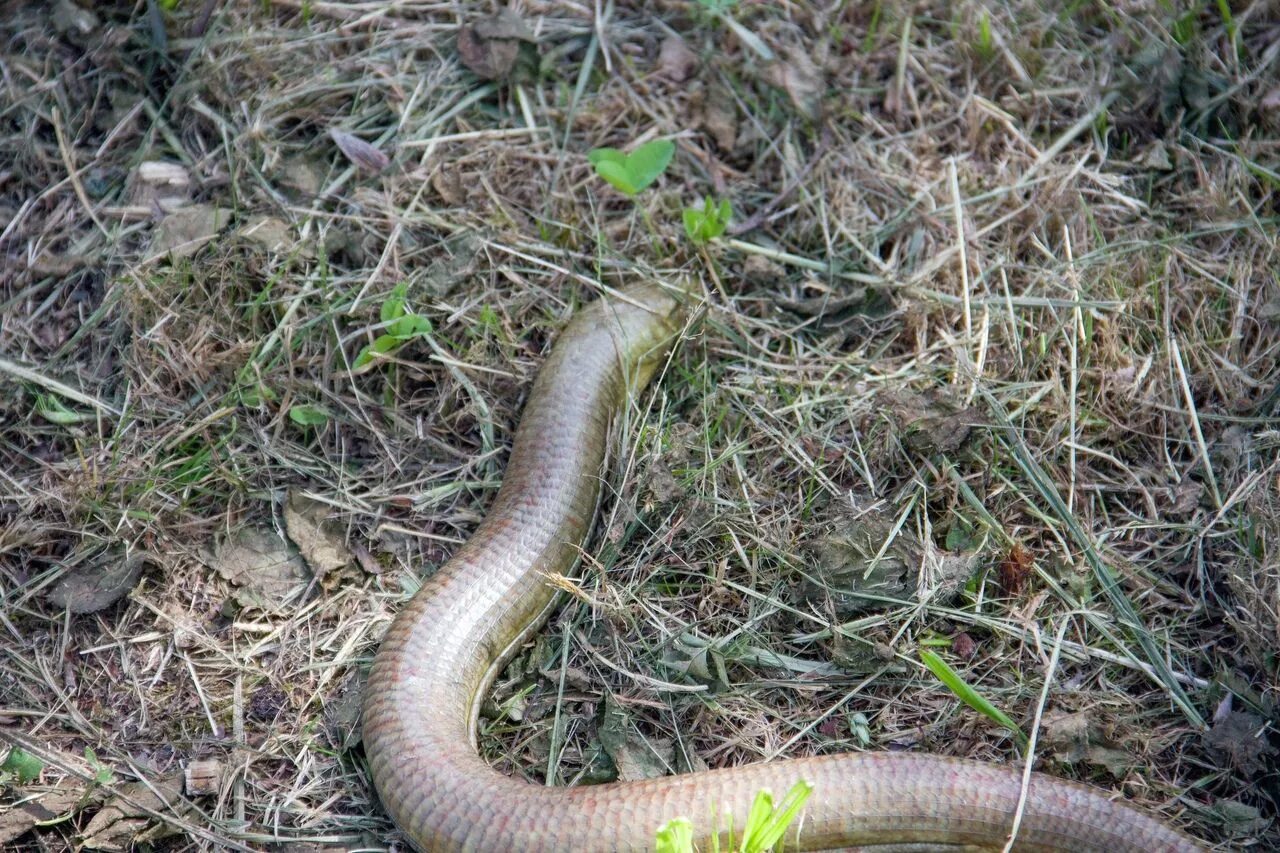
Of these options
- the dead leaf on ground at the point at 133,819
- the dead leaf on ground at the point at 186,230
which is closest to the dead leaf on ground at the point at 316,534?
the dead leaf on ground at the point at 133,819

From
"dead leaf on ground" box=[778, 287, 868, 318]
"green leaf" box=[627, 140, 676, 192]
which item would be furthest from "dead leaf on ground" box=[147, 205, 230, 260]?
"dead leaf on ground" box=[778, 287, 868, 318]

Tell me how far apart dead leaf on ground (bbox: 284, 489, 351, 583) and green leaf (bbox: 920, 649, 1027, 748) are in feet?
5.70

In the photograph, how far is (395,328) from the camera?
340 cm

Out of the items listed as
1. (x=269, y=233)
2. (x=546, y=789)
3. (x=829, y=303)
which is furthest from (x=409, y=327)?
(x=546, y=789)

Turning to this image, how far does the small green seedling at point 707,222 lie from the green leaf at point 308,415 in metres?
1.36

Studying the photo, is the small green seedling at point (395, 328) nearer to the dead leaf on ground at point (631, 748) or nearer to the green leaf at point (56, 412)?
the green leaf at point (56, 412)

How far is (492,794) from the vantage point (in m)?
2.64

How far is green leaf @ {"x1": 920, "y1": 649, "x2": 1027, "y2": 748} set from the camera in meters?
2.60

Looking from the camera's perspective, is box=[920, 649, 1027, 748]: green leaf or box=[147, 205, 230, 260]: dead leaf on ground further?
box=[147, 205, 230, 260]: dead leaf on ground

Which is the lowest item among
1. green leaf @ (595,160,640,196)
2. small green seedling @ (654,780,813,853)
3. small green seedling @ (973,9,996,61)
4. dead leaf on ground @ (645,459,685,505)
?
dead leaf on ground @ (645,459,685,505)

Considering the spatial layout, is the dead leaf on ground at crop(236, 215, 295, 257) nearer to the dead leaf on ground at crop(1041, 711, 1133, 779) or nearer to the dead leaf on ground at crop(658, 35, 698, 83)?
the dead leaf on ground at crop(658, 35, 698, 83)

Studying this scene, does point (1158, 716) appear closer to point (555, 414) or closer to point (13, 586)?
point (555, 414)

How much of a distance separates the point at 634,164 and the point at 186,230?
155 centimetres

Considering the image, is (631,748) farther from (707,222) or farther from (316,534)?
(707,222)
